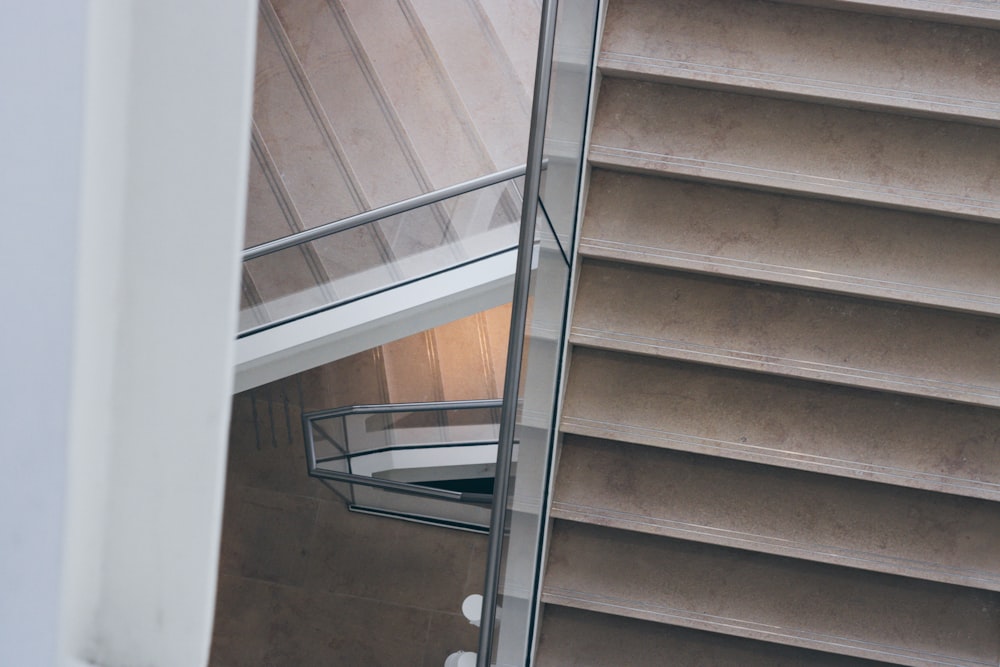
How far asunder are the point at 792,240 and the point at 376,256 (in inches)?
106

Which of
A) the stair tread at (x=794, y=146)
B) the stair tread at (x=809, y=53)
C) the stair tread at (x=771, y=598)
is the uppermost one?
the stair tread at (x=809, y=53)

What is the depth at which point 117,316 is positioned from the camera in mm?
444

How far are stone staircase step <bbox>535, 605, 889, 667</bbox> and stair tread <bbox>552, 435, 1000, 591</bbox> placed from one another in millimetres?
533

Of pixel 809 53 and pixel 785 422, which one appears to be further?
pixel 785 422

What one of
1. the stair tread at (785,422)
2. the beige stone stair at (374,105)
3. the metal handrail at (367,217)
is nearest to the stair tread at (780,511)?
the stair tread at (785,422)

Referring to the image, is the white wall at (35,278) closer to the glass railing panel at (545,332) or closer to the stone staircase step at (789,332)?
the glass railing panel at (545,332)

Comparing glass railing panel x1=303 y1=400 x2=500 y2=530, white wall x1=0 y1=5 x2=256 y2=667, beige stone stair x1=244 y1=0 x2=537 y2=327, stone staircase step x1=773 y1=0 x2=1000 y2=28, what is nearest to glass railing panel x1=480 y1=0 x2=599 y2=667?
stone staircase step x1=773 y1=0 x2=1000 y2=28

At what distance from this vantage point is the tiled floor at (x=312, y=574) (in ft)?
24.6

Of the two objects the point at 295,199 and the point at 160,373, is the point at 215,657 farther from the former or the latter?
the point at 160,373

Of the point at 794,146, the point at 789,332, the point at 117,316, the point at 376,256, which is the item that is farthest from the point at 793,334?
the point at 117,316

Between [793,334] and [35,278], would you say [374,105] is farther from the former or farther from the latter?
[35,278]

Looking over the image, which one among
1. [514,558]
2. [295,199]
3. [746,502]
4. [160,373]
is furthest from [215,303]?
[295,199]

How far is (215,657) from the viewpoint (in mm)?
7695

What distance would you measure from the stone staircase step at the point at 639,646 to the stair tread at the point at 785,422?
0.87m
